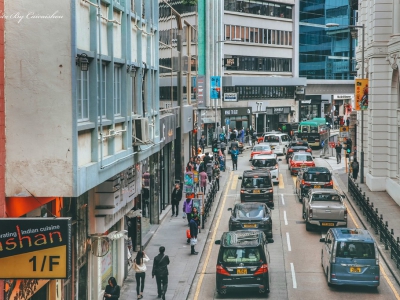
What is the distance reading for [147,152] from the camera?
21.9 m

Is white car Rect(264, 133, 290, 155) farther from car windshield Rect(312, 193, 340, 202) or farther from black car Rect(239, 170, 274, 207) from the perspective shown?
car windshield Rect(312, 193, 340, 202)

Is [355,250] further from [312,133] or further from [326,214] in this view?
[312,133]

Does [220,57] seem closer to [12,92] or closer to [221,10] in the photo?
[221,10]

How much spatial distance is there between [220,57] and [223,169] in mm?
23342

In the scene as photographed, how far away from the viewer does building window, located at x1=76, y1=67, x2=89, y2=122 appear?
14.6 meters

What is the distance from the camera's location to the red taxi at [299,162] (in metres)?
47.8

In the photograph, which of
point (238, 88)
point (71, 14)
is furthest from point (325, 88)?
point (71, 14)

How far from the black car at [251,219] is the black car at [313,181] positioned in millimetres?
9588

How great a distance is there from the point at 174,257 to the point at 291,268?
431cm

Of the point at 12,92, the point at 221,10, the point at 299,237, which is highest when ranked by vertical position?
the point at 221,10

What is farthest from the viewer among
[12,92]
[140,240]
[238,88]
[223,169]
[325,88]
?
[325,88]

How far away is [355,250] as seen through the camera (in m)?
21.1

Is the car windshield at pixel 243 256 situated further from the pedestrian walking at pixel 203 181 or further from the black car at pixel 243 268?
the pedestrian walking at pixel 203 181

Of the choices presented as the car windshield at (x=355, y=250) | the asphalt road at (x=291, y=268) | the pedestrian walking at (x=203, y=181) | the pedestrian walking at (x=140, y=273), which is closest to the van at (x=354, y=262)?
the car windshield at (x=355, y=250)
